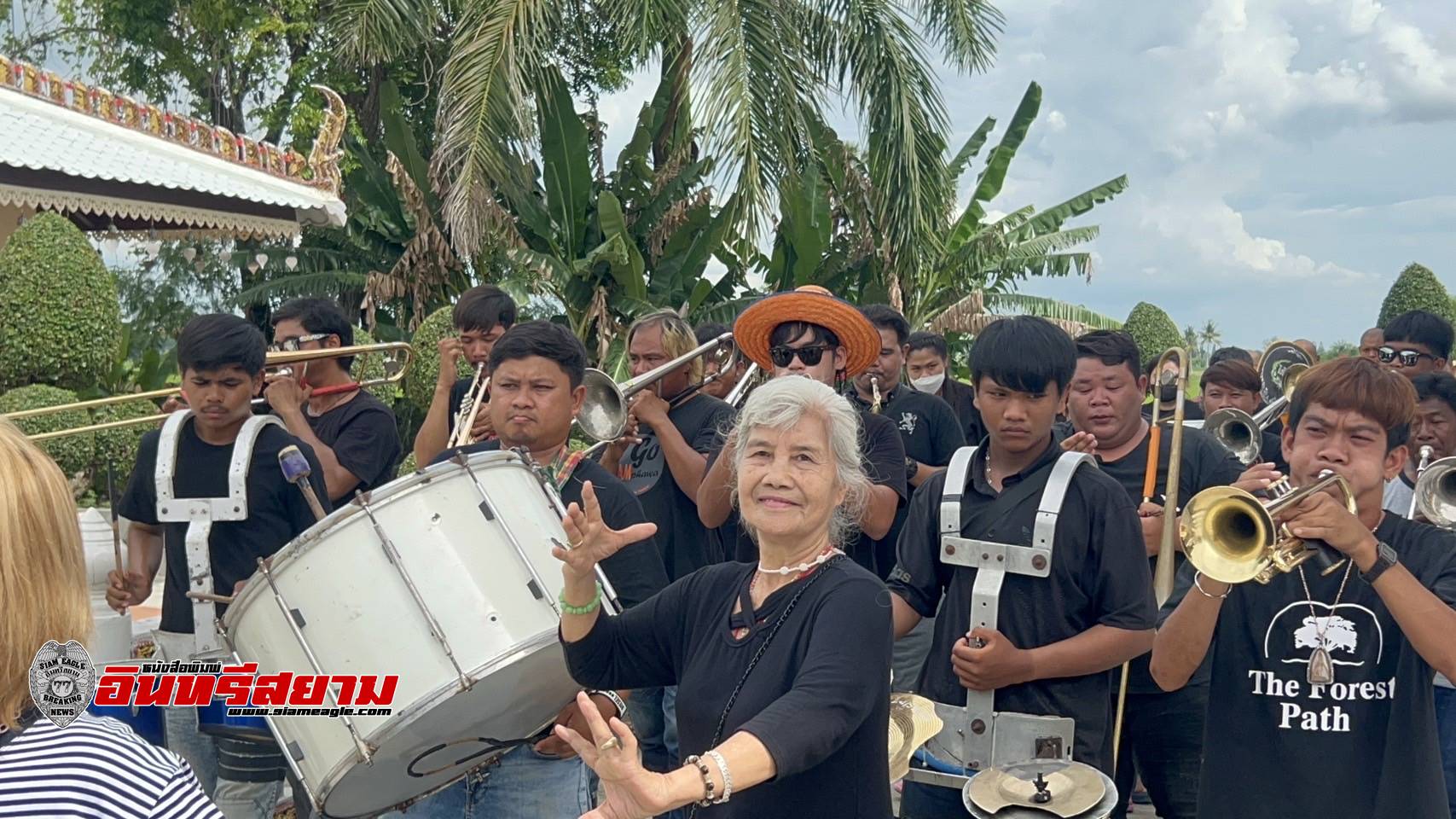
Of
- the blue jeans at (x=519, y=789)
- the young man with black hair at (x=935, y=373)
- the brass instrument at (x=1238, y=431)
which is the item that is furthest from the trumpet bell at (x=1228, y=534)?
the young man with black hair at (x=935, y=373)

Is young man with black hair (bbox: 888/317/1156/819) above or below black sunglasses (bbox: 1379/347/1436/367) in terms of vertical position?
below

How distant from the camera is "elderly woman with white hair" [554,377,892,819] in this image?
239 centimetres

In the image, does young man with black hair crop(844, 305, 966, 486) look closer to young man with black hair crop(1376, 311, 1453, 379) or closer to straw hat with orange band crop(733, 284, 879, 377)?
straw hat with orange band crop(733, 284, 879, 377)

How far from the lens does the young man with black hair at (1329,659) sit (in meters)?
2.99

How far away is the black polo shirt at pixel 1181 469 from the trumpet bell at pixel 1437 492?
76 cm

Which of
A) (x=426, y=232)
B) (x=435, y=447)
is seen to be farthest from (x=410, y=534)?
(x=426, y=232)

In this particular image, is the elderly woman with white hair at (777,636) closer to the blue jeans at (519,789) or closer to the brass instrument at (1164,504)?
the blue jeans at (519,789)

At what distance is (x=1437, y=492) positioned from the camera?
12.3 ft

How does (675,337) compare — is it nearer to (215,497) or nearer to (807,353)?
(807,353)

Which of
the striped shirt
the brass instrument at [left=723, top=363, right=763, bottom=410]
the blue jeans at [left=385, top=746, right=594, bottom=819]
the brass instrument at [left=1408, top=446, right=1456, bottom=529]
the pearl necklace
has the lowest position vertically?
the blue jeans at [left=385, top=746, right=594, bottom=819]

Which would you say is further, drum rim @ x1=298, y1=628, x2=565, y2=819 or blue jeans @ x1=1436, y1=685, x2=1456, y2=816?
blue jeans @ x1=1436, y1=685, x2=1456, y2=816

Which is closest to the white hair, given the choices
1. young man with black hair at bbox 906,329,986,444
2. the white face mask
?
young man with black hair at bbox 906,329,986,444

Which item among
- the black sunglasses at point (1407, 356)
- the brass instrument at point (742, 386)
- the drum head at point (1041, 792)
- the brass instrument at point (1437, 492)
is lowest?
the drum head at point (1041, 792)

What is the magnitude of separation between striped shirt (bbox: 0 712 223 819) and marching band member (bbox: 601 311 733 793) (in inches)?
125
